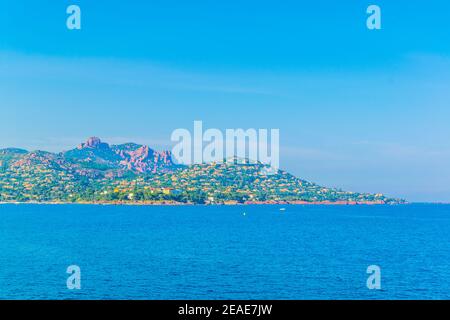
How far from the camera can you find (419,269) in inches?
2143

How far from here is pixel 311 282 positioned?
45.1m

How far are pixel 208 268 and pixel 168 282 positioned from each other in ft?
29.2

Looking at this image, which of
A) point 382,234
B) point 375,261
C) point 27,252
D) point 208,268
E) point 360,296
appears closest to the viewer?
point 360,296

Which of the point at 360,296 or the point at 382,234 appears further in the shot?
the point at 382,234
